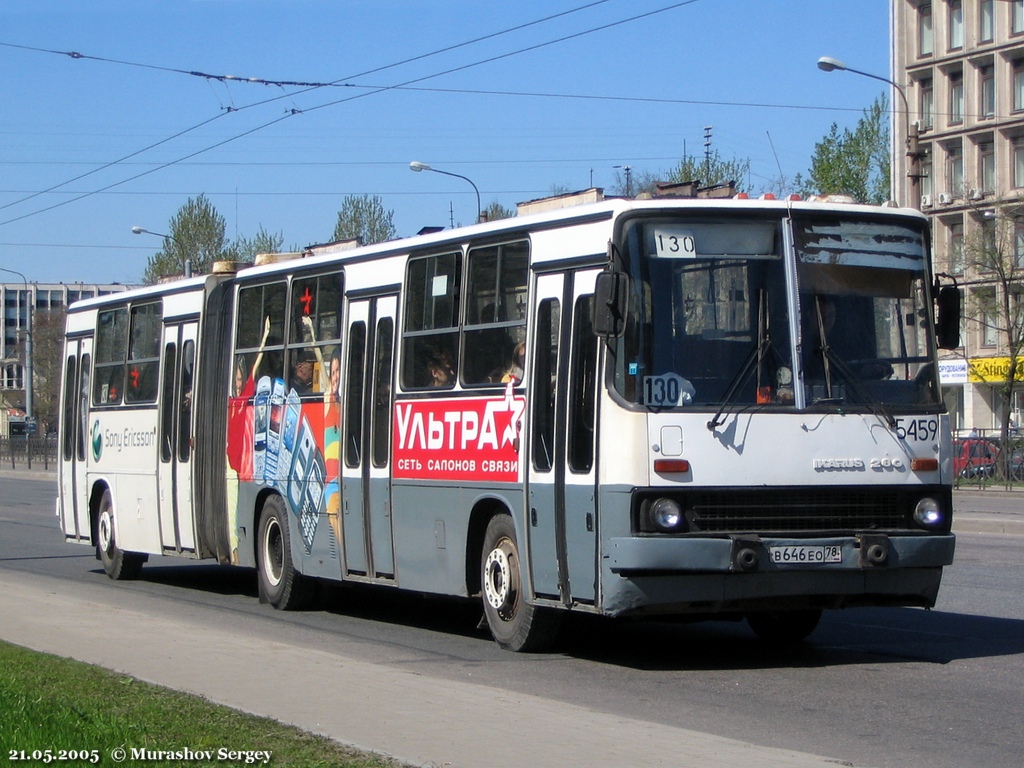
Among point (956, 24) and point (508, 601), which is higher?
point (956, 24)

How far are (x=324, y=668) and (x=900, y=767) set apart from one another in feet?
13.1

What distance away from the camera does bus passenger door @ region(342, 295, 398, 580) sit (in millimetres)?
13227

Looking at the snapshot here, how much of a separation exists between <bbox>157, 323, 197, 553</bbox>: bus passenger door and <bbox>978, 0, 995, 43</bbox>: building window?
166ft

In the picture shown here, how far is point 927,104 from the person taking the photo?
65.1 m

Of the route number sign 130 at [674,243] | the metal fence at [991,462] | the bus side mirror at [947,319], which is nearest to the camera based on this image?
the route number sign 130 at [674,243]

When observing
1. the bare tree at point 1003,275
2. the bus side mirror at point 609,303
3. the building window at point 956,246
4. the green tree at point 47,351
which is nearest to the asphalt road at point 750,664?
the bus side mirror at point 609,303

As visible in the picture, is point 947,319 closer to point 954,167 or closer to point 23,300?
point 954,167

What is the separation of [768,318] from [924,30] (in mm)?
58354

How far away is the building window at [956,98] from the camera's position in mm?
62941

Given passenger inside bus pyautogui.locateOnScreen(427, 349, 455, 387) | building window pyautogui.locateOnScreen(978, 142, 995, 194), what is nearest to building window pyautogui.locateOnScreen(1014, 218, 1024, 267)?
building window pyautogui.locateOnScreen(978, 142, 995, 194)

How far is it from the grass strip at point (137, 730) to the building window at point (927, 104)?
59572mm

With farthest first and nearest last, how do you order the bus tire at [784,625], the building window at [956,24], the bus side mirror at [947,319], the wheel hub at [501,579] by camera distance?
the building window at [956,24], the bus tire at [784,625], the wheel hub at [501,579], the bus side mirror at [947,319]

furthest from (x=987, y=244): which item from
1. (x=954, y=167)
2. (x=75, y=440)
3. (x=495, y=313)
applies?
(x=495, y=313)

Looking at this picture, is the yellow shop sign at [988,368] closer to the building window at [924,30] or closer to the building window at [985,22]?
the building window at [985,22]
